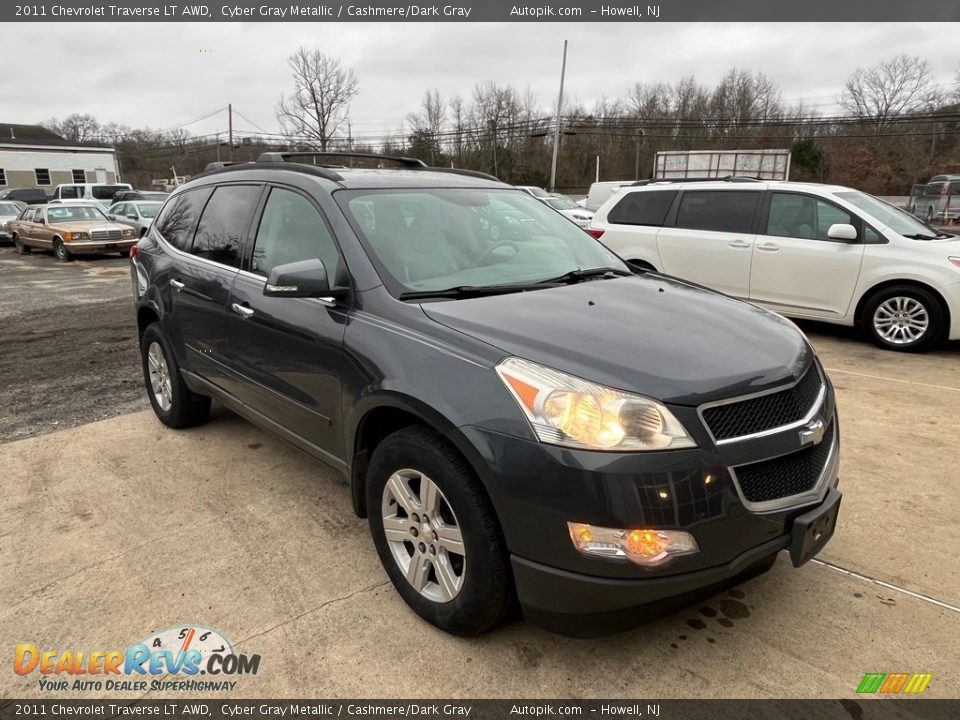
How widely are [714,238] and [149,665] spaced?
7.43 m

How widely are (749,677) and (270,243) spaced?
9.81ft

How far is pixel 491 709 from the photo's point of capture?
2115 millimetres

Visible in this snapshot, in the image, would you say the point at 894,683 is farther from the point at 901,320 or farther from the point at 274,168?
the point at 901,320

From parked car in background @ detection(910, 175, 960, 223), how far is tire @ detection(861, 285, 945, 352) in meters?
14.4

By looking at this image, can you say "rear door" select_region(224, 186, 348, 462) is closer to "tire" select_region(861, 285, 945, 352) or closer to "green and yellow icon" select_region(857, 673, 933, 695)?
"green and yellow icon" select_region(857, 673, 933, 695)

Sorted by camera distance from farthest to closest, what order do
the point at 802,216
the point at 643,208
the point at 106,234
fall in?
the point at 106,234 → the point at 643,208 → the point at 802,216

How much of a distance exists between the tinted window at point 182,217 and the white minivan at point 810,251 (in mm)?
4406

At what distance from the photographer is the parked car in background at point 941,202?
17.6 m

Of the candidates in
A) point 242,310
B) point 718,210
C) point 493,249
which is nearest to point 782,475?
point 493,249

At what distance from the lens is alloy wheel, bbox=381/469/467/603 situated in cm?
231

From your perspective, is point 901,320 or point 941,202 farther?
point 941,202

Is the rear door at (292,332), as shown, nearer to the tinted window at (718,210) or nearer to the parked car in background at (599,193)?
the tinted window at (718,210)

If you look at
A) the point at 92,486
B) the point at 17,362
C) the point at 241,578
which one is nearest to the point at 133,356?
the point at 17,362

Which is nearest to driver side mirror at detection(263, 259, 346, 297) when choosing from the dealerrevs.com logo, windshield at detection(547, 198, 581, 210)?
the dealerrevs.com logo
